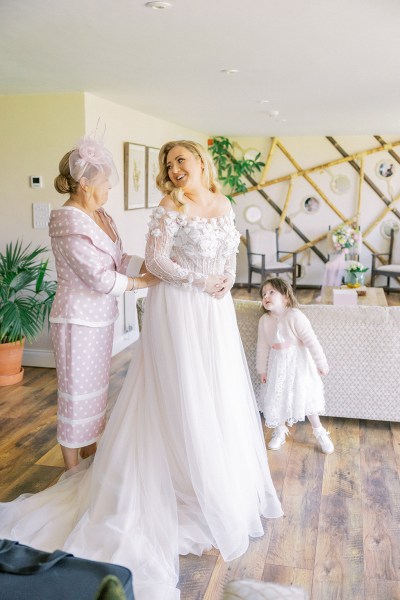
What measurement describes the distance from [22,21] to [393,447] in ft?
9.15

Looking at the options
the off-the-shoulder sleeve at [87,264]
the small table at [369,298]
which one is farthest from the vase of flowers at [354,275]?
the off-the-shoulder sleeve at [87,264]

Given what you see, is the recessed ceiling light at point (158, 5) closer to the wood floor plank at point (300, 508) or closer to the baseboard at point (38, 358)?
the wood floor plank at point (300, 508)

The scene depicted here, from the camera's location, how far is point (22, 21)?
2631mm

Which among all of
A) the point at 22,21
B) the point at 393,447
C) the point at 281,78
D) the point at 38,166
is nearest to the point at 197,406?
the point at 393,447

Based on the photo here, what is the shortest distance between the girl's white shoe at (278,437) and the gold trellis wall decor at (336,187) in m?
5.77

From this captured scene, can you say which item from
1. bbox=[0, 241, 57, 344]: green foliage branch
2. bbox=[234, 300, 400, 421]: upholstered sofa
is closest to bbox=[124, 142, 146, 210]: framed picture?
bbox=[0, 241, 57, 344]: green foliage branch

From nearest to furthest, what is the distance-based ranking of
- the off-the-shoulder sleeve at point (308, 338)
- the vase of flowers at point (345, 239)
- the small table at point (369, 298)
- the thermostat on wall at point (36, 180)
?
the off-the-shoulder sleeve at point (308, 338)
the thermostat on wall at point (36, 180)
the small table at point (369, 298)
the vase of flowers at point (345, 239)

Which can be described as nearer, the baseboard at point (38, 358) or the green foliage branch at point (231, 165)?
the baseboard at point (38, 358)

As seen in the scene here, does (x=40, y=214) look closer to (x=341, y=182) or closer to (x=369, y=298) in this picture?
(x=369, y=298)

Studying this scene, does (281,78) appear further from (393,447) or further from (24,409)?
(24,409)

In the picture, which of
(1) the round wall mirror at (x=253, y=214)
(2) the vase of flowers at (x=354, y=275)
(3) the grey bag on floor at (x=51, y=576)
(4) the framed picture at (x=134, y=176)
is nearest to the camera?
(3) the grey bag on floor at (x=51, y=576)

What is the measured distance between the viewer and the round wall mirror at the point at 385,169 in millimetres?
8719

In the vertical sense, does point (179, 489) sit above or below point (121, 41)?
below

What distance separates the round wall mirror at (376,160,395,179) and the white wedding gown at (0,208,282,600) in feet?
22.2
